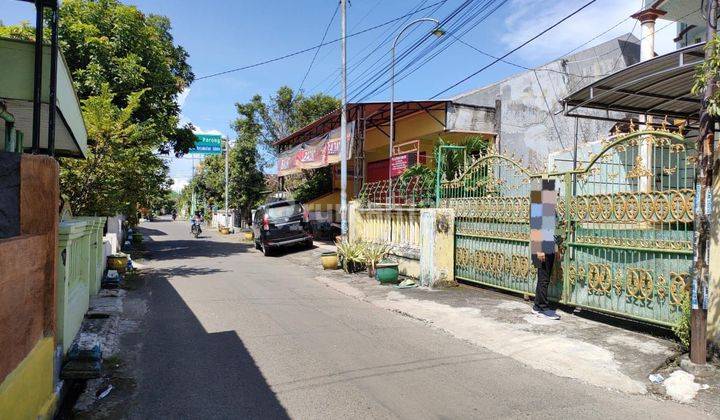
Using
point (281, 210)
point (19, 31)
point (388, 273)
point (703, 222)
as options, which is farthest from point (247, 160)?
point (703, 222)

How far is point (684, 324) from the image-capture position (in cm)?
545

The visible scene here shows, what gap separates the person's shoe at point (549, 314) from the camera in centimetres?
721

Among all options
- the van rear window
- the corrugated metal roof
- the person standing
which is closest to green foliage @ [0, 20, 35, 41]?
the van rear window

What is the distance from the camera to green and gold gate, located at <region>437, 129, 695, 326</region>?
5828mm

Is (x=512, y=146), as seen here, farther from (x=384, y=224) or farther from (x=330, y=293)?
(x=330, y=293)

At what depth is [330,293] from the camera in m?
10.1

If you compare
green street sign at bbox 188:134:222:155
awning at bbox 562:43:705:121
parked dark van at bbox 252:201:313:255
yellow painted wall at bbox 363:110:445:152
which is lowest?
parked dark van at bbox 252:201:313:255

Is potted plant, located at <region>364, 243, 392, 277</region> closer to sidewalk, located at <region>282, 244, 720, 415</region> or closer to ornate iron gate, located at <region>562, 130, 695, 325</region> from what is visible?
sidewalk, located at <region>282, 244, 720, 415</region>

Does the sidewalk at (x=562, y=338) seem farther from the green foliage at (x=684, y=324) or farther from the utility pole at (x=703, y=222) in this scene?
the utility pole at (x=703, y=222)

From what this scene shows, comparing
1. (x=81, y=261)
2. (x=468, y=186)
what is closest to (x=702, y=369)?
(x=468, y=186)

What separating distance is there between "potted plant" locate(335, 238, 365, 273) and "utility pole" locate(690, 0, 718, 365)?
27.0 ft

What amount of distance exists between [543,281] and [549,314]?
0.52 metres

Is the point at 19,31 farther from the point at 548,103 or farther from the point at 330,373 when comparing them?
the point at 548,103

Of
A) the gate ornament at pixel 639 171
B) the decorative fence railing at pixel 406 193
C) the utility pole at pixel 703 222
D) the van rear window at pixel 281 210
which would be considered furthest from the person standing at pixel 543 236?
the van rear window at pixel 281 210
